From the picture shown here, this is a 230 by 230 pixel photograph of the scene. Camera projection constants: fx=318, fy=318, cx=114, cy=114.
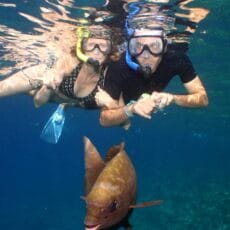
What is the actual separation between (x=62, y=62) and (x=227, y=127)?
5041cm

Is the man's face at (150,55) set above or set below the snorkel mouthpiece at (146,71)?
above

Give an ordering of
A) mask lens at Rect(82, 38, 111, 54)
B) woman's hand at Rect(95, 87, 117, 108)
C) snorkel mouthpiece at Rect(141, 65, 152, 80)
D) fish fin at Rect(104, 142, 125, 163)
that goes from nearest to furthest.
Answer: fish fin at Rect(104, 142, 125, 163), woman's hand at Rect(95, 87, 117, 108), snorkel mouthpiece at Rect(141, 65, 152, 80), mask lens at Rect(82, 38, 111, 54)

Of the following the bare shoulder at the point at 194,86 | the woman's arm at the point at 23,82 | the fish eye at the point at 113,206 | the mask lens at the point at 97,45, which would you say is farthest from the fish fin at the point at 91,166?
the mask lens at the point at 97,45

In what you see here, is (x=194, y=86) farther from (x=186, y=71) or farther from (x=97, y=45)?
(x=97, y=45)

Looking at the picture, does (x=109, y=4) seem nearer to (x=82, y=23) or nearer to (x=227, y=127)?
(x=82, y=23)

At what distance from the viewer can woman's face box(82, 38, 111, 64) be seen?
10930mm

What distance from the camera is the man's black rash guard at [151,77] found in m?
8.62

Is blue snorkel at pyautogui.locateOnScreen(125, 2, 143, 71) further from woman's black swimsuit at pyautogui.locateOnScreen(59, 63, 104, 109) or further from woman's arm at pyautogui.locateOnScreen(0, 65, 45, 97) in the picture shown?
woman's arm at pyautogui.locateOnScreen(0, 65, 45, 97)

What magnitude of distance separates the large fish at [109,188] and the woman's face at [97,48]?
7.48 metres

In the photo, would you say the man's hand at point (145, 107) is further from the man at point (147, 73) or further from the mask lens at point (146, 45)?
the mask lens at point (146, 45)

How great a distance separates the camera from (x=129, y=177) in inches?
135

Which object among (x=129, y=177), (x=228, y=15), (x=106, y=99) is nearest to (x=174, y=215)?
(x=228, y=15)

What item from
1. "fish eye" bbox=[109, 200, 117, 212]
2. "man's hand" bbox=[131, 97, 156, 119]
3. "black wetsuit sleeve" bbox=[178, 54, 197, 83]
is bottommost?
"fish eye" bbox=[109, 200, 117, 212]

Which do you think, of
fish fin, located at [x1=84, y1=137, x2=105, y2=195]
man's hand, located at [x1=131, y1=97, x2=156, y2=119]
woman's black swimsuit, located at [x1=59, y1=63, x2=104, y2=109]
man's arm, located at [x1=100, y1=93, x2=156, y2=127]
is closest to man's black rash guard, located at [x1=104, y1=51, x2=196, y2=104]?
woman's black swimsuit, located at [x1=59, y1=63, x2=104, y2=109]
